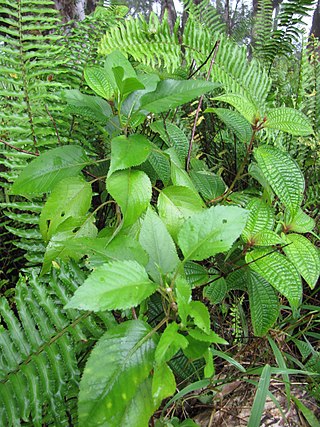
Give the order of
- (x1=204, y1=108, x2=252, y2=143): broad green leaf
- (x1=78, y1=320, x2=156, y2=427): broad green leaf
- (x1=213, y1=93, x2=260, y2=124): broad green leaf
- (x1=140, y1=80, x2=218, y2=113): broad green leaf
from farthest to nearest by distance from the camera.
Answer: (x1=204, y1=108, x2=252, y2=143): broad green leaf
(x1=213, y1=93, x2=260, y2=124): broad green leaf
(x1=140, y1=80, x2=218, y2=113): broad green leaf
(x1=78, y1=320, x2=156, y2=427): broad green leaf

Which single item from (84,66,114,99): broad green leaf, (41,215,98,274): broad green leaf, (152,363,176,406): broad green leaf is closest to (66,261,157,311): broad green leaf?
(152,363,176,406): broad green leaf

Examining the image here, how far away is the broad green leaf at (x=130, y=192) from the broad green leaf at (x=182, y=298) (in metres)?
0.16

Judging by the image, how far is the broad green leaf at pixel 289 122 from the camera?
87 cm

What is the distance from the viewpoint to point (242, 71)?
4.29 ft

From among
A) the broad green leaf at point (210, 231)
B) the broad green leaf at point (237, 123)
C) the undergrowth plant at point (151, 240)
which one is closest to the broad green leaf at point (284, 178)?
the undergrowth plant at point (151, 240)

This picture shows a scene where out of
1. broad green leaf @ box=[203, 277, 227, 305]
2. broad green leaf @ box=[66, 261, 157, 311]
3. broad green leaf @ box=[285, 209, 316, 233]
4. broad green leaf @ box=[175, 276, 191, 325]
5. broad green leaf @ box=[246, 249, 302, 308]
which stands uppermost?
broad green leaf @ box=[66, 261, 157, 311]

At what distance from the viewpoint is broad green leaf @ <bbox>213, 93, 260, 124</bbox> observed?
0.85 metres

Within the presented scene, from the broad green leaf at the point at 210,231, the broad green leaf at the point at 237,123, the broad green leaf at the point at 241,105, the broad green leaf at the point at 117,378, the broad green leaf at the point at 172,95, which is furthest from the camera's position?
the broad green leaf at the point at 237,123

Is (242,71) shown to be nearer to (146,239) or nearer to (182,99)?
(182,99)

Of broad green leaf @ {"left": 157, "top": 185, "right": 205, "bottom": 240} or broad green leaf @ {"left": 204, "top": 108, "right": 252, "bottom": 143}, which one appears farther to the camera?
broad green leaf @ {"left": 204, "top": 108, "right": 252, "bottom": 143}

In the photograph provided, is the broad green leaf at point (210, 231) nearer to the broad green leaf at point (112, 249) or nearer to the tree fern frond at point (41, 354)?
the broad green leaf at point (112, 249)

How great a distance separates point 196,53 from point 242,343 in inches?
37.4

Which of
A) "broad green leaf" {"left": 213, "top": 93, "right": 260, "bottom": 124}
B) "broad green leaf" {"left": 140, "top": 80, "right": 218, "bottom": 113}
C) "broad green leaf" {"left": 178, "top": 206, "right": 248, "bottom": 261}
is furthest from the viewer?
"broad green leaf" {"left": 213, "top": 93, "right": 260, "bottom": 124}

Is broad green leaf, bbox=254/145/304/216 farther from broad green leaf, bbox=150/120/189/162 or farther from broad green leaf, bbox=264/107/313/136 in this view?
broad green leaf, bbox=150/120/189/162
